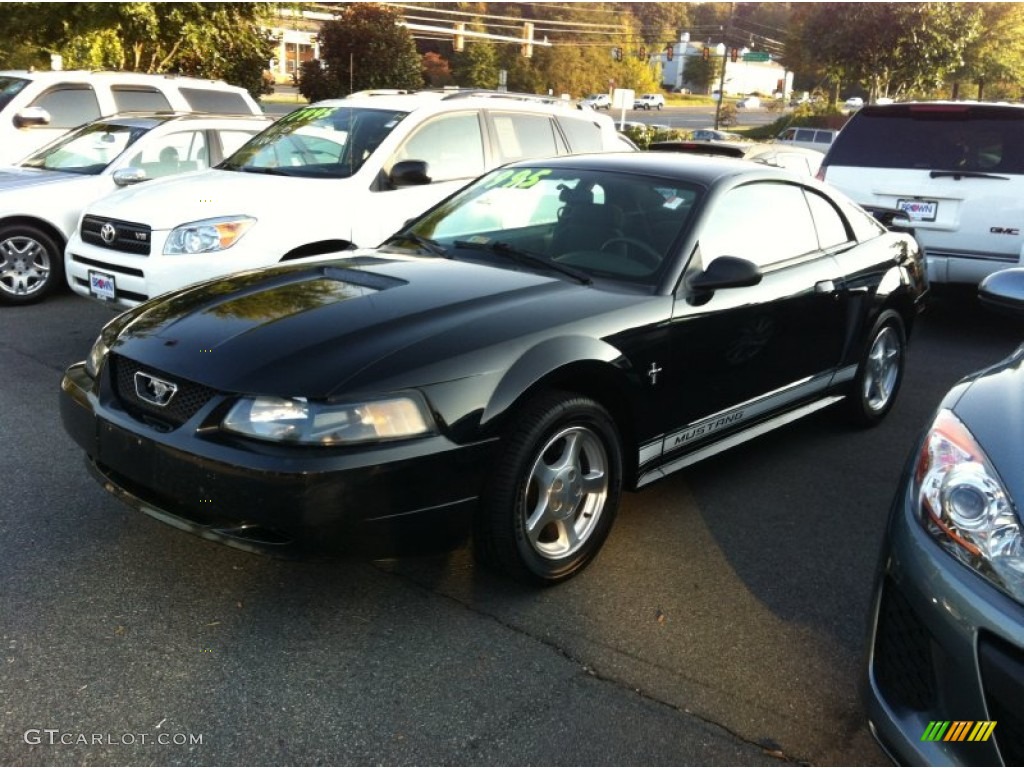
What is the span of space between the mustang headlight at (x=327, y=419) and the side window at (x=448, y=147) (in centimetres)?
396

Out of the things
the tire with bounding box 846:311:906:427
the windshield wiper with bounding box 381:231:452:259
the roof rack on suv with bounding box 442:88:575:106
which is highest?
the roof rack on suv with bounding box 442:88:575:106

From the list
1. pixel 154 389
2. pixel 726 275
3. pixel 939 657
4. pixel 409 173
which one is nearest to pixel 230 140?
pixel 409 173

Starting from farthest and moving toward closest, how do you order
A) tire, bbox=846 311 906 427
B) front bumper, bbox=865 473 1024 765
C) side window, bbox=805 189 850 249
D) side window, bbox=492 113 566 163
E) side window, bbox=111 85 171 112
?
side window, bbox=111 85 171 112 < side window, bbox=492 113 566 163 < tire, bbox=846 311 906 427 < side window, bbox=805 189 850 249 < front bumper, bbox=865 473 1024 765

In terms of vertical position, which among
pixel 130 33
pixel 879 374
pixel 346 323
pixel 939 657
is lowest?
pixel 879 374

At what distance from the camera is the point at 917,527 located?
219 cm

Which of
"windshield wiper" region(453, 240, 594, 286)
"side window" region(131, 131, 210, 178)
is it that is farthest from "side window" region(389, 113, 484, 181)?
"side window" region(131, 131, 210, 178)

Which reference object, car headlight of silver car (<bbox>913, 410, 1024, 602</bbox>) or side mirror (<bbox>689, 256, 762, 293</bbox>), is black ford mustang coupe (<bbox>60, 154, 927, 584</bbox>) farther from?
car headlight of silver car (<bbox>913, 410, 1024, 602</bbox>)

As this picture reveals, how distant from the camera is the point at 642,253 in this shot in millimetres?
3830

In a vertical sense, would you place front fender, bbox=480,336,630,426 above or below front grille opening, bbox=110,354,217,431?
above

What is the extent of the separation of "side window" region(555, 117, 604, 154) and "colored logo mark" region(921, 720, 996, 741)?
20.3 feet

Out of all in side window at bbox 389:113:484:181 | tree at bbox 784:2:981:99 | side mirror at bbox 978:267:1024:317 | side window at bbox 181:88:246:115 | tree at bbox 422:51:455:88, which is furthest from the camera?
tree at bbox 422:51:455:88

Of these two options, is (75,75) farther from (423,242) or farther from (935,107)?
(935,107)

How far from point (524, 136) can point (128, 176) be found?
3210mm

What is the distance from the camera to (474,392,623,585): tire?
2.99 metres
